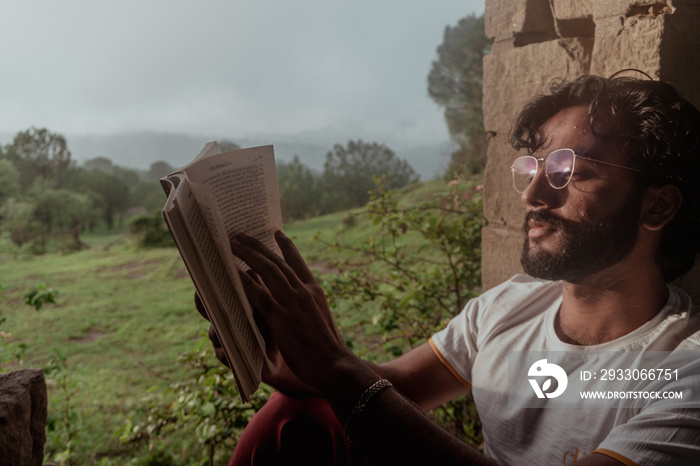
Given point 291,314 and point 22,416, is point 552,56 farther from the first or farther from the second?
point 22,416

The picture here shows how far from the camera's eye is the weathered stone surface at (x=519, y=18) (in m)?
1.69

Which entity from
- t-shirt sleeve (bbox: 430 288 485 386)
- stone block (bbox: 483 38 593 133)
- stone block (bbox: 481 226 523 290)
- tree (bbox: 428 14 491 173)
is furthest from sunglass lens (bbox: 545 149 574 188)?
tree (bbox: 428 14 491 173)

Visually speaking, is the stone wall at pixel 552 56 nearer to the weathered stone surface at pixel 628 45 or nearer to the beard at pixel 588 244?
the weathered stone surface at pixel 628 45

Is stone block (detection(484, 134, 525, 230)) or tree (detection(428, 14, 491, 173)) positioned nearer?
stone block (detection(484, 134, 525, 230))

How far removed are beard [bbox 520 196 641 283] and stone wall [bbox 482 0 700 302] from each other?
1.41 feet

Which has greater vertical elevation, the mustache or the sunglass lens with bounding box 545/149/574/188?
the sunglass lens with bounding box 545/149/574/188

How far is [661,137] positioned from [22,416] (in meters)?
1.64

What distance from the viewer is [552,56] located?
161 cm

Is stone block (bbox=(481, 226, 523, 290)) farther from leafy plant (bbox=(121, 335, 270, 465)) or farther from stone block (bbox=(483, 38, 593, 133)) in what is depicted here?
leafy plant (bbox=(121, 335, 270, 465))

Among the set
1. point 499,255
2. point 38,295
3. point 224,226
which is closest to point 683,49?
point 499,255

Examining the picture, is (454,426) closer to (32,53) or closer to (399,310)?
Answer: (399,310)

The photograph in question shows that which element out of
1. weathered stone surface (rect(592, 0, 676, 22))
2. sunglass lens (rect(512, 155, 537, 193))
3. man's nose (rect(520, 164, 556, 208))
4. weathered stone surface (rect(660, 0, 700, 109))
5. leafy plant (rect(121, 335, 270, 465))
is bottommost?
leafy plant (rect(121, 335, 270, 465))

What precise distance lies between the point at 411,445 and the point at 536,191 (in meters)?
0.68

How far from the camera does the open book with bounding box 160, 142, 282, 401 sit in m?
0.75
